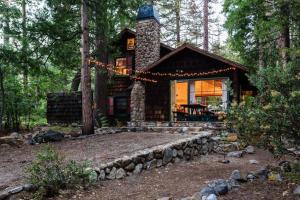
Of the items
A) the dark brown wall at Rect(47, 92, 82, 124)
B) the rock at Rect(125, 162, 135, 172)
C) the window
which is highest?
the window

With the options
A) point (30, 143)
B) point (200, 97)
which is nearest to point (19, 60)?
point (30, 143)

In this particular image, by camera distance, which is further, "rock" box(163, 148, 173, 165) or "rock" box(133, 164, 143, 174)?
"rock" box(163, 148, 173, 165)

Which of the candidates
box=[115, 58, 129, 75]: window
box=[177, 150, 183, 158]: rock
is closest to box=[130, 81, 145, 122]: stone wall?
box=[115, 58, 129, 75]: window

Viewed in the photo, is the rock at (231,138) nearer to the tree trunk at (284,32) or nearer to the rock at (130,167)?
the tree trunk at (284,32)

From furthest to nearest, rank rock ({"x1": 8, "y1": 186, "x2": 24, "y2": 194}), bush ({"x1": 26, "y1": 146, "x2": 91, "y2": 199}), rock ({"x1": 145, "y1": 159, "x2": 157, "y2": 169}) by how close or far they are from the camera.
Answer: rock ({"x1": 145, "y1": 159, "x2": 157, "y2": 169})
bush ({"x1": 26, "y1": 146, "x2": 91, "y2": 199})
rock ({"x1": 8, "y1": 186, "x2": 24, "y2": 194})

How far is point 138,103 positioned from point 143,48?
3016mm

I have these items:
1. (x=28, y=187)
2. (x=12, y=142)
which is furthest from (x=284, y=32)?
(x=28, y=187)

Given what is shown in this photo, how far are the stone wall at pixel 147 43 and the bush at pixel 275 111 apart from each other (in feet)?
40.7

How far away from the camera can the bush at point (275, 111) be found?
4398 millimetres

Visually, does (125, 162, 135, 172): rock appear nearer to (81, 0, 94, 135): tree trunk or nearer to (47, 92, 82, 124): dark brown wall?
(81, 0, 94, 135): tree trunk

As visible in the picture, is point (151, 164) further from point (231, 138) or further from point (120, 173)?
point (231, 138)

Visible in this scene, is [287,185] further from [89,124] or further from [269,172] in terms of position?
[89,124]

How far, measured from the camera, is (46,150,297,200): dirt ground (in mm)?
5046

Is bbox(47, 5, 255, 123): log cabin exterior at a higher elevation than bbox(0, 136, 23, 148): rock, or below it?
higher
